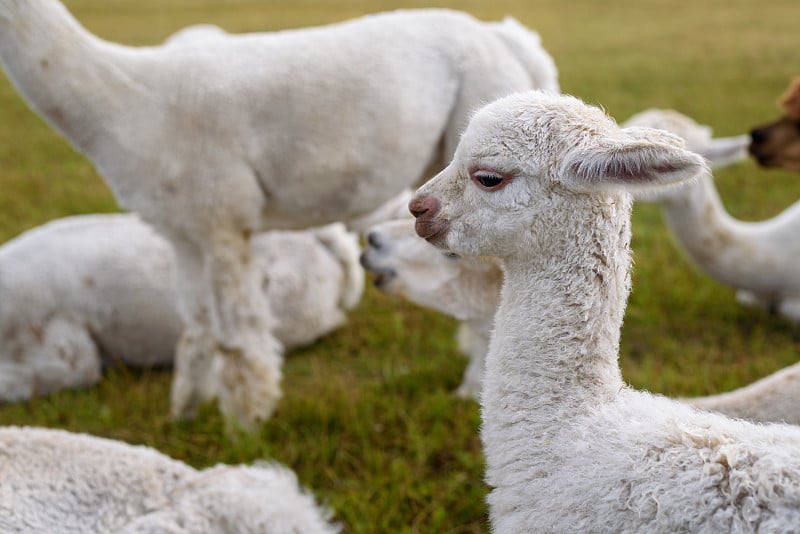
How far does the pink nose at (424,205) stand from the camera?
2213 millimetres

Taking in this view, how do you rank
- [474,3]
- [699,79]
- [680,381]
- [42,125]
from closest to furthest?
[680,381], [42,125], [699,79], [474,3]

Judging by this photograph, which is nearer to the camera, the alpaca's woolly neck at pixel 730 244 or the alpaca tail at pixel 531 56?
the alpaca tail at pixel 531 56

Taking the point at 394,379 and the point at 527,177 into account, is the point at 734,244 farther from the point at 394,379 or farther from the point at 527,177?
the point at 527,177

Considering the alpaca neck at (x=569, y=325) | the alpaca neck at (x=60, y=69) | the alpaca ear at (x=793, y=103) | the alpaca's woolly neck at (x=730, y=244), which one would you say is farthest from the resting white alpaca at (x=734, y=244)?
the alpaca neck at (x=569, y=325)

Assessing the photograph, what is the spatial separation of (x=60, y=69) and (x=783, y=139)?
13.5 feet

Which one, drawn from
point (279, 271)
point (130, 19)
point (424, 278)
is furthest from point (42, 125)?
point (130, 19)

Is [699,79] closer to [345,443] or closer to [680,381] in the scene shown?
[680,381]

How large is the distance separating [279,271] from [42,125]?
8271 millimetres

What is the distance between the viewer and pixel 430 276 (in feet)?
12.7

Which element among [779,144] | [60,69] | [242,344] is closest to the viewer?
[60,69]

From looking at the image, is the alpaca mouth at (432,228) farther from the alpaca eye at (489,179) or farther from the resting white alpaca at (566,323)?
the alpaca eye at (489,179)

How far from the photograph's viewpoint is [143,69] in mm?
3910

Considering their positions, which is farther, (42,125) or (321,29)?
(42,125)

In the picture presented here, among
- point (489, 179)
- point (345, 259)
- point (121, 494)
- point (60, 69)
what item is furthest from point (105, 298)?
point (489, 179)
